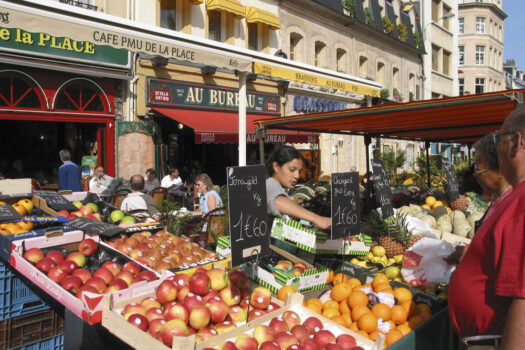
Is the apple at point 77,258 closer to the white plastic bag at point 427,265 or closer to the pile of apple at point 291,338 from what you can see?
the pile of apple at point 291,338

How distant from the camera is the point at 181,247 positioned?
398 cm

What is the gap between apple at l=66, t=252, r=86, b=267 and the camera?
10.9ft

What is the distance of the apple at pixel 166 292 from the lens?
105 inches

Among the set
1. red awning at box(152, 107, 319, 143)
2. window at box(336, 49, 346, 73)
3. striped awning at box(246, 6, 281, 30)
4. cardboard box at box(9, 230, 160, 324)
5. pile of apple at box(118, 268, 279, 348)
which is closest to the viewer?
pile of apple at box(118, 268, 279, 348)

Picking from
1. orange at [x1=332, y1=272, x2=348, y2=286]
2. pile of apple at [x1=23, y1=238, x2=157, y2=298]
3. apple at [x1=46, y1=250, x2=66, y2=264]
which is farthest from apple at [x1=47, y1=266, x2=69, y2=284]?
orange at [x1=332, y1=272, x2=348, y2=286]

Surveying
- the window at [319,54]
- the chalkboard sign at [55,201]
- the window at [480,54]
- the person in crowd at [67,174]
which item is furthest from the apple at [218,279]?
the window at [480,54]

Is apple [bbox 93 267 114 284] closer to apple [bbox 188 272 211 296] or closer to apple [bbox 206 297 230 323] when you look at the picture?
apple [bbox 188 272 211 296]

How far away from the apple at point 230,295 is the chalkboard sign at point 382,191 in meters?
2.30

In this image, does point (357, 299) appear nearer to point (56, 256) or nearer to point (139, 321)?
point (139, 321)

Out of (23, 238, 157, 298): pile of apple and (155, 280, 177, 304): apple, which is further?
(23, 238, 157, 298): pile of apple

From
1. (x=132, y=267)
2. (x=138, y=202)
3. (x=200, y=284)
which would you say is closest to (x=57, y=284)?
(x=132, y=267)

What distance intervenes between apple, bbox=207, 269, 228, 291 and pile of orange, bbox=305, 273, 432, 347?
622 millimetres

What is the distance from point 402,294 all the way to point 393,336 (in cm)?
52

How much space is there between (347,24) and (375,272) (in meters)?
16.8
